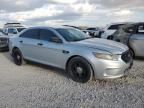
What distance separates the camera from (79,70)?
6.95 meters

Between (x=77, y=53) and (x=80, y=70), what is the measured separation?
18.4 inches

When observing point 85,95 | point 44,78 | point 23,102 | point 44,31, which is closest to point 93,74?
point 85,95

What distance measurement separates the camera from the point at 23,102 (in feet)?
17.7

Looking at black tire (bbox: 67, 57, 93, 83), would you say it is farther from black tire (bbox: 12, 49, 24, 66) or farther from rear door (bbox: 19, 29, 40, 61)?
black tire (bbox: 12, 49, 24, 66)

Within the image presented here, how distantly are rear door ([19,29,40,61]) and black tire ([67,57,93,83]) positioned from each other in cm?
174

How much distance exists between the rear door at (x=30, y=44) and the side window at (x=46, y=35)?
0.71 feet

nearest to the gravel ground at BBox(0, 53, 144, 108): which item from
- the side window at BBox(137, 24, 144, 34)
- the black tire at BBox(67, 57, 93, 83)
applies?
the black tire at BBox(67, 57, 93, 83)

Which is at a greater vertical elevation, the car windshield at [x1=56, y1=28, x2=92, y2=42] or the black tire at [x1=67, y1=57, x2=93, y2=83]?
the car windshield at [x1=56, y1=28, x2=92, y2=42]

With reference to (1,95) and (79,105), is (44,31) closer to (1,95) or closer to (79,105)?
(1,95)

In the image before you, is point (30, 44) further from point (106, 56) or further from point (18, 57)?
point (106, 56)

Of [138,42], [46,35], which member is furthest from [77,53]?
[138,42]

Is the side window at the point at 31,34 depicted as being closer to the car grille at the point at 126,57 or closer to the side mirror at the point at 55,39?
the side mirror at the point at 55,39

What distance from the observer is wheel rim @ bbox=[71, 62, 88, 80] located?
6.82 m

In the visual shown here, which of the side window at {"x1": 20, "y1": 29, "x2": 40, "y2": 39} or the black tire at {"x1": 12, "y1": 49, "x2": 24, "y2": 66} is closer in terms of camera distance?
the side window at {"x1": 20, "y1": 29, "x2": 40, "y2": 39}
